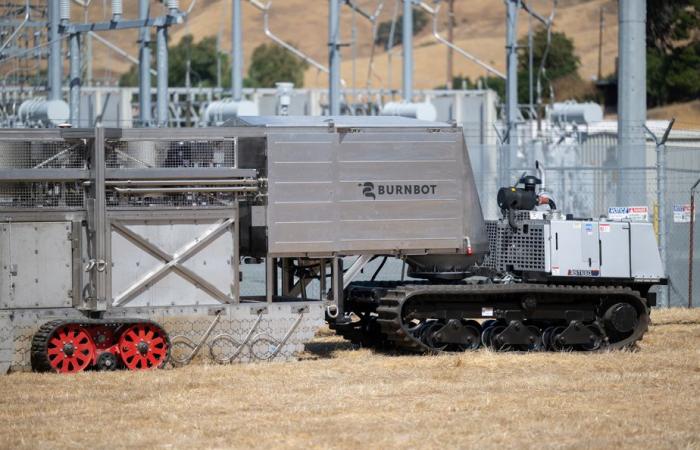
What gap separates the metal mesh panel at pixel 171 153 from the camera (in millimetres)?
15422

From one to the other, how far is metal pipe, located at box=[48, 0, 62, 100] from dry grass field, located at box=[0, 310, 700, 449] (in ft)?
40.0

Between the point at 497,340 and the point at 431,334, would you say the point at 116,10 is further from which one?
the point at 497,340

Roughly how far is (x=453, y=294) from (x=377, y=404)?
3.77 m

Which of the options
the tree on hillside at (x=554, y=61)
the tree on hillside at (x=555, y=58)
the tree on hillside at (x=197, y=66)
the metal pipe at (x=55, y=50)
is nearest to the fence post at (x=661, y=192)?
the metal pipe at (x=55, y=50)

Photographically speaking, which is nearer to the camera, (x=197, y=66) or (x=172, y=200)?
(x=172, y=200)

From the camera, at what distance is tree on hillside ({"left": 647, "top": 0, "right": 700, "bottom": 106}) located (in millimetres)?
72875

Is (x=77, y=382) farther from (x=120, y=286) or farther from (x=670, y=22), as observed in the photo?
(x=670, y=22)

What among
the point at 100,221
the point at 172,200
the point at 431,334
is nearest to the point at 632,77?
the point at 431,334

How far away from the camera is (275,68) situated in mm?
105125

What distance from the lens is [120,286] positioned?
15.3 meters

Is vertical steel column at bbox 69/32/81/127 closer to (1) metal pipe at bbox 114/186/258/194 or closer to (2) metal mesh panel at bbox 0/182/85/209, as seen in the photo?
(2) metal mesh panel at bbox 0/182/85/209

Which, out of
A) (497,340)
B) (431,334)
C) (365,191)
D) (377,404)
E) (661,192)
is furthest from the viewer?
(661,192)

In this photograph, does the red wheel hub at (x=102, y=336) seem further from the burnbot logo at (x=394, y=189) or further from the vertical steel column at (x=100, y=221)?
the burnbot logo at (x=394, y=189)

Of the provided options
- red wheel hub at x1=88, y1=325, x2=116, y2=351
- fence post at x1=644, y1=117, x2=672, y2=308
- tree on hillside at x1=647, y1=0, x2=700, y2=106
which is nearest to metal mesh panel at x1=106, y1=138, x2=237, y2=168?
red wheel hub at x1=88, y1=325, x2=116, y2=351
